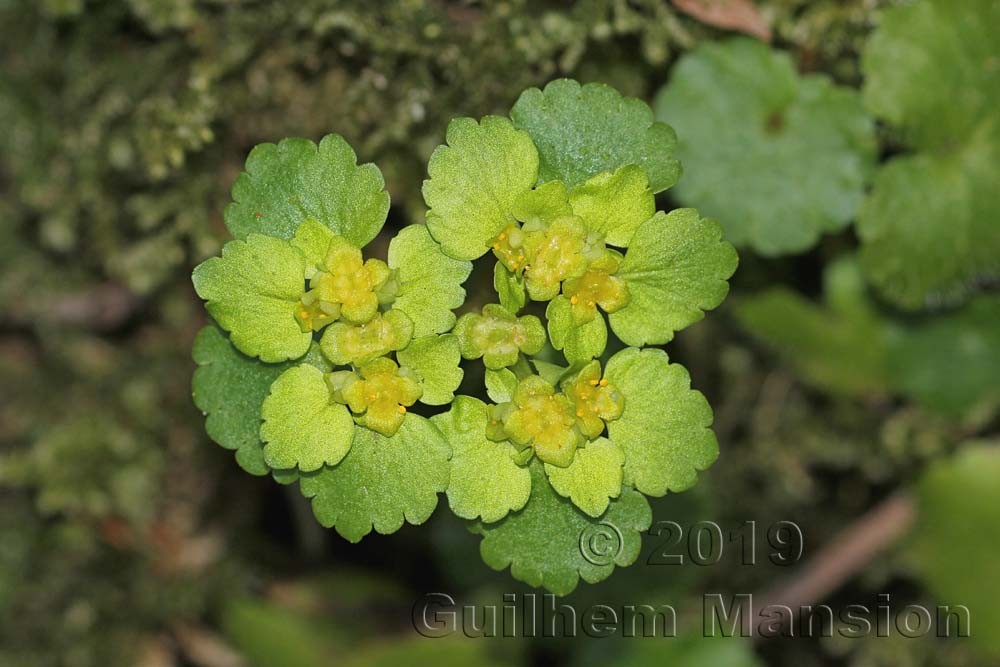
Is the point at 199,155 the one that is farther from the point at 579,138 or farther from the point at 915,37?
the point at 915,37

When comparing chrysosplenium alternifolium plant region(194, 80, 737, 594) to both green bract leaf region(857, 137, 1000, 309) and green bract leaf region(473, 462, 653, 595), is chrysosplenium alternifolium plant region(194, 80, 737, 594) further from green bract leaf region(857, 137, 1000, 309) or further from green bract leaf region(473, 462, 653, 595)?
green bract leaf region(857, 137, 1000, 309)

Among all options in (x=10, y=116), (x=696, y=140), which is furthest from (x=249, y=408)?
(x=10, y=116)

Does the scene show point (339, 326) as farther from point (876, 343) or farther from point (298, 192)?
point (876, 343)

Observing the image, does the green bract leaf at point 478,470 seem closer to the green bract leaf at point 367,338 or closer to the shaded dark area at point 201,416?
the green bract leaf at point 367,338

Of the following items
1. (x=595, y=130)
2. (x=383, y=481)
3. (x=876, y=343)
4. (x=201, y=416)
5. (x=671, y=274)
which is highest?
(x=595, y=130)

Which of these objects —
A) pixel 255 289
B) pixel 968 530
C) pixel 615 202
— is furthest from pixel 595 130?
pixel 968 530

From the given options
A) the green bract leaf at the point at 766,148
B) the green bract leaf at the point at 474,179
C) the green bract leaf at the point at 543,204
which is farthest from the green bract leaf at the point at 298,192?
the green bract leaf at the point at 766,148

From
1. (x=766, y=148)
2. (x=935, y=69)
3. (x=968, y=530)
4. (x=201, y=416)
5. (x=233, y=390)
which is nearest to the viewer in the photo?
(x=233, y=390)
